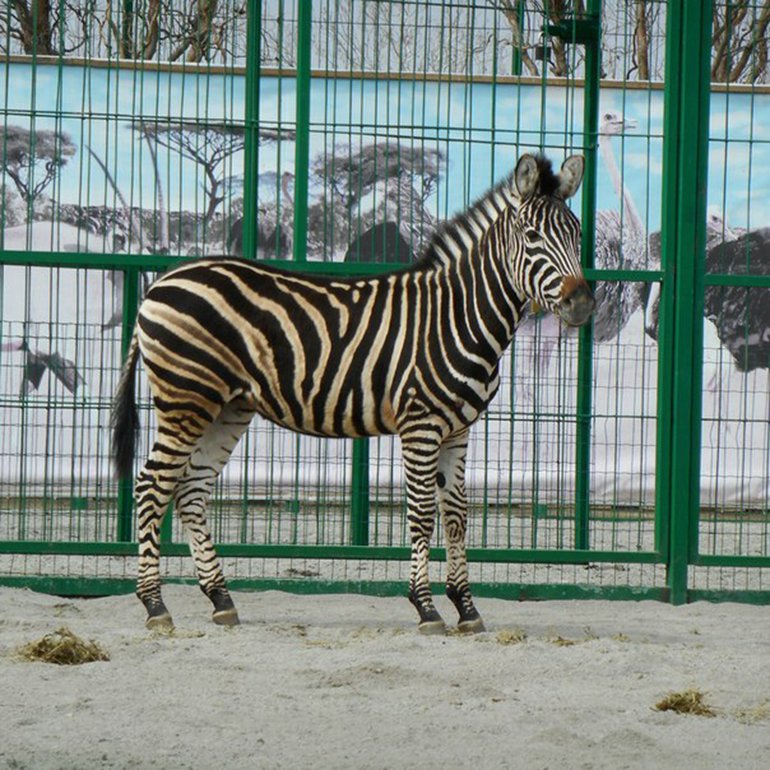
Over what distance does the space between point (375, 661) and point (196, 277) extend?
2199mm

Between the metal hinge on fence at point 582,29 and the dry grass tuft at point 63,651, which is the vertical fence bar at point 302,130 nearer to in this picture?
the metal hinge on fence at point 582,29

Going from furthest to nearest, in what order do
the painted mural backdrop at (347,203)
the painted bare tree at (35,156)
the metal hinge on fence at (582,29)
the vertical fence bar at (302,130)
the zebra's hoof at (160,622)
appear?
the painted bare tree at (35,156)
the painted mural backdrop at (347,203)
the metal hinge on fence at (582,29)
the vertical fence bar at (302,130)
the zebra's hoof at (160,622)

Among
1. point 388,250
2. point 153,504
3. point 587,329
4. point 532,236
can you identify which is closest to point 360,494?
point 153,504

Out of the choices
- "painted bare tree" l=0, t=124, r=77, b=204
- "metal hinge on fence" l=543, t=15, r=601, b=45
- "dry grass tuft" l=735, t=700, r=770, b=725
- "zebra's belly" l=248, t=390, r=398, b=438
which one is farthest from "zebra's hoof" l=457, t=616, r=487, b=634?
"painted bare tree" l=0, t=124, r=77, b=204

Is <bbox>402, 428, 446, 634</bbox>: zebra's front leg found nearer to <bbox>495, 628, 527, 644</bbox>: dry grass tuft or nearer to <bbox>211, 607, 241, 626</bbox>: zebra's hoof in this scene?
<bbox>495, 628, 527, 644</bbox>: dry grass tuft

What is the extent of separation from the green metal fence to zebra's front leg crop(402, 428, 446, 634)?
954 millimetres

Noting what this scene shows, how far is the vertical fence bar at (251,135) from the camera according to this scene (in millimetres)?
7840

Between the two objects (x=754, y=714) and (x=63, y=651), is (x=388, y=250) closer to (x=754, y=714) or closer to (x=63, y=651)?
(x=63, y=651)

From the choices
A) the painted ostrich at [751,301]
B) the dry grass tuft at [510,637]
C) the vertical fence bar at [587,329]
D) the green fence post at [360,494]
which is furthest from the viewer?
the painted ostrich at [751,301]

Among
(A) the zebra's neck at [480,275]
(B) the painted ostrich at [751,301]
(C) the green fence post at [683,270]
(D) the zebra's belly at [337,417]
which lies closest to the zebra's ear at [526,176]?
(A) the zebra's neck at [480,275]

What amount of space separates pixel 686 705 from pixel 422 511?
6.83 ft

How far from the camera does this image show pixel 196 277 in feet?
22.4

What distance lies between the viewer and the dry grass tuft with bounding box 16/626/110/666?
558 cm

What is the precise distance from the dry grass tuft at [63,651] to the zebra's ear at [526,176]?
284cm
